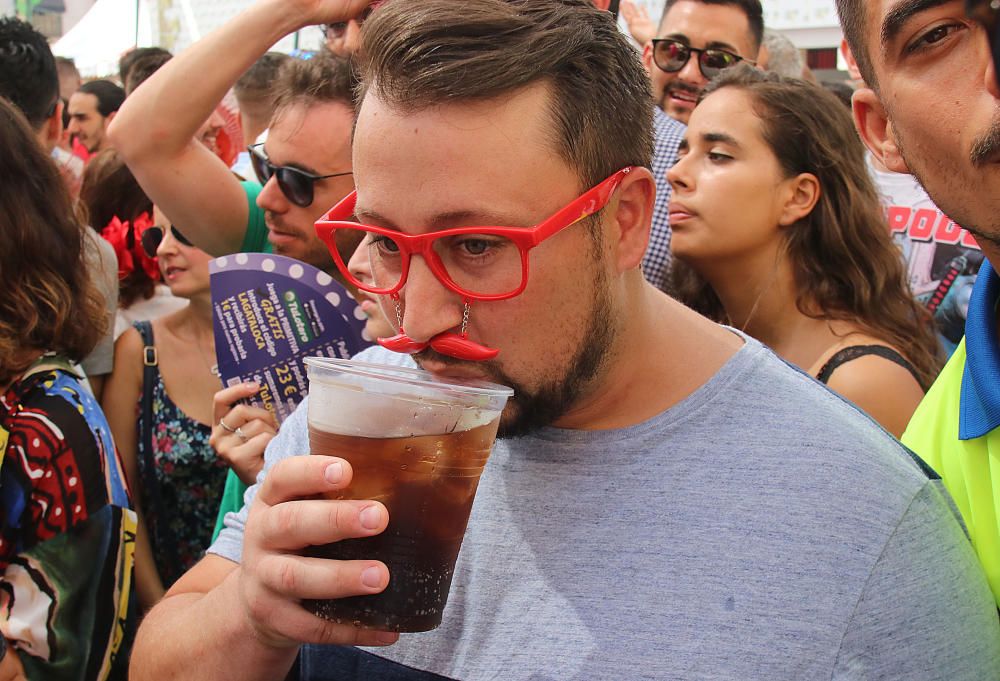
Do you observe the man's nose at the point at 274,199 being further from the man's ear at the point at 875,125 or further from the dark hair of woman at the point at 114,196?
the dark hair of woman at the point at 114,196

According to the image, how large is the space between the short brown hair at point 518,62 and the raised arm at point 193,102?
1382 millimetres

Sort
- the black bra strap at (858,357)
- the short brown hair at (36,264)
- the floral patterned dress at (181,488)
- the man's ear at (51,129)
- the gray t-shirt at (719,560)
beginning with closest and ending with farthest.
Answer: the gray t-shirt at (719,560)
the short brown hair at (36,264)
the black bra strap at (858,357)
the floral patterned dress at (181,488)
the man's ear at (51,129)

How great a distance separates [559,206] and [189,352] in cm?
236

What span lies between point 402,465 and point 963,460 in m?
1.04

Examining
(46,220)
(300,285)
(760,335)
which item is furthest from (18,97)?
(760,335)

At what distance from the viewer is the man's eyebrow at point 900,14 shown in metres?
1.38

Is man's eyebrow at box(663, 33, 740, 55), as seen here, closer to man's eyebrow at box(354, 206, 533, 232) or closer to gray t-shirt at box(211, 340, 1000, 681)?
gray t-shirt at box(211, 340, 1000, 681)

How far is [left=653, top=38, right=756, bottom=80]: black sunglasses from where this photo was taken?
4.14m

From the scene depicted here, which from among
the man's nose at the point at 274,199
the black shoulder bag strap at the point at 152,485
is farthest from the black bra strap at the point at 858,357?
the black shoulder bag strap at the point at 152,485

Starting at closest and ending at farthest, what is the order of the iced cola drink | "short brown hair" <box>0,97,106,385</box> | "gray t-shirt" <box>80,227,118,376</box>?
the iced cola drink < "short brown hair" <box>0,97,106,385</box> < "gray t-shirt" <box>80,227,118,376</box>

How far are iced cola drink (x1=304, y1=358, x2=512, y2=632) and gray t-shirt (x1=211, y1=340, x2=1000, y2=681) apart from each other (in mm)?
254

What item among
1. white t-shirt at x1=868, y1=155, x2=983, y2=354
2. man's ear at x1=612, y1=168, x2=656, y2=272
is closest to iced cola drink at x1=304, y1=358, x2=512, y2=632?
man's ear at x1=612, y1=168, x2=656, y2=272

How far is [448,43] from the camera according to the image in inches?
56.3

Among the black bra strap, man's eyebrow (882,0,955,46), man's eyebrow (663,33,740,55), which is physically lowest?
the black bra strap
